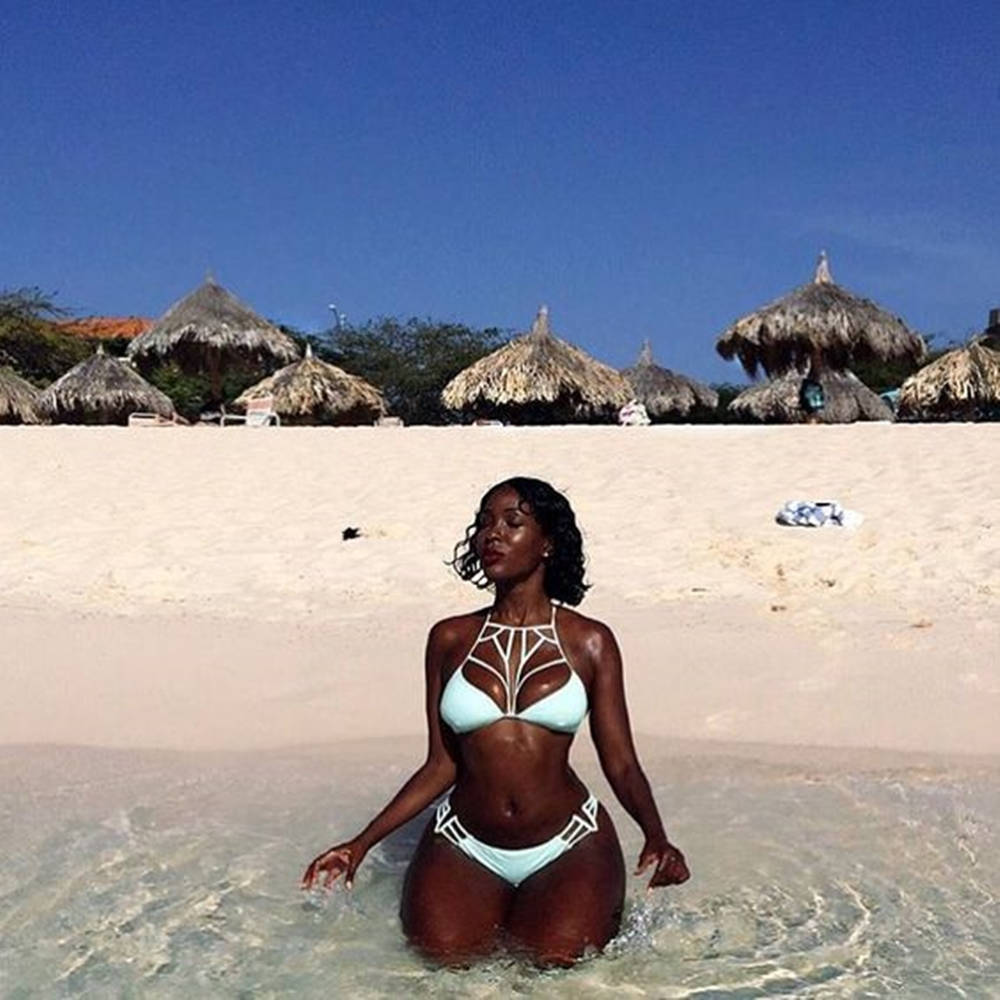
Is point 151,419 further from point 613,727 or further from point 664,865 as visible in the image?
point 664,865

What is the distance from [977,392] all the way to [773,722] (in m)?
17.1

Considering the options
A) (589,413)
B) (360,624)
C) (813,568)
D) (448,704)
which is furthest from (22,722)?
(589,413)

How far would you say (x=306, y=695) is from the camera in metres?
5.57

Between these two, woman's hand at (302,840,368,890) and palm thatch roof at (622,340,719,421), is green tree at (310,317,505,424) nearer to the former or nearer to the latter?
palm thatch roof at (622,340,719,421)

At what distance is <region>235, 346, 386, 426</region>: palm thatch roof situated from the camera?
23062mm

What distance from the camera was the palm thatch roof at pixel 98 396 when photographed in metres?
21.6

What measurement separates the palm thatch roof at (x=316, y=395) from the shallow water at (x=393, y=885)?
18.3 metres

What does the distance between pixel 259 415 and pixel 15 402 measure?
13.8 feet

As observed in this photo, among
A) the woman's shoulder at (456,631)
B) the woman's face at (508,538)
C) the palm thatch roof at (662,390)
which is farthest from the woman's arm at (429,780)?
the palm thatch roof at (662,390)

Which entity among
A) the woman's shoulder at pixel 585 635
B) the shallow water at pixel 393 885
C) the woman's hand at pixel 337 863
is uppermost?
the woman's shoulder at pixel 585 635

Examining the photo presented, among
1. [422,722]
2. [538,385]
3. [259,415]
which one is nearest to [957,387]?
[538,385]

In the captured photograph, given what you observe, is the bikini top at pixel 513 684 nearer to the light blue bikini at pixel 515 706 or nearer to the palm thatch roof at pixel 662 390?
the light blue bikini at pixel 515 706

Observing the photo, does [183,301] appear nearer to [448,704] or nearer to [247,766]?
[247,766]

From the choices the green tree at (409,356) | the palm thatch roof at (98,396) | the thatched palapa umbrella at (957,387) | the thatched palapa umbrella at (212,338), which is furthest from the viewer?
the green tree at (409,356)
